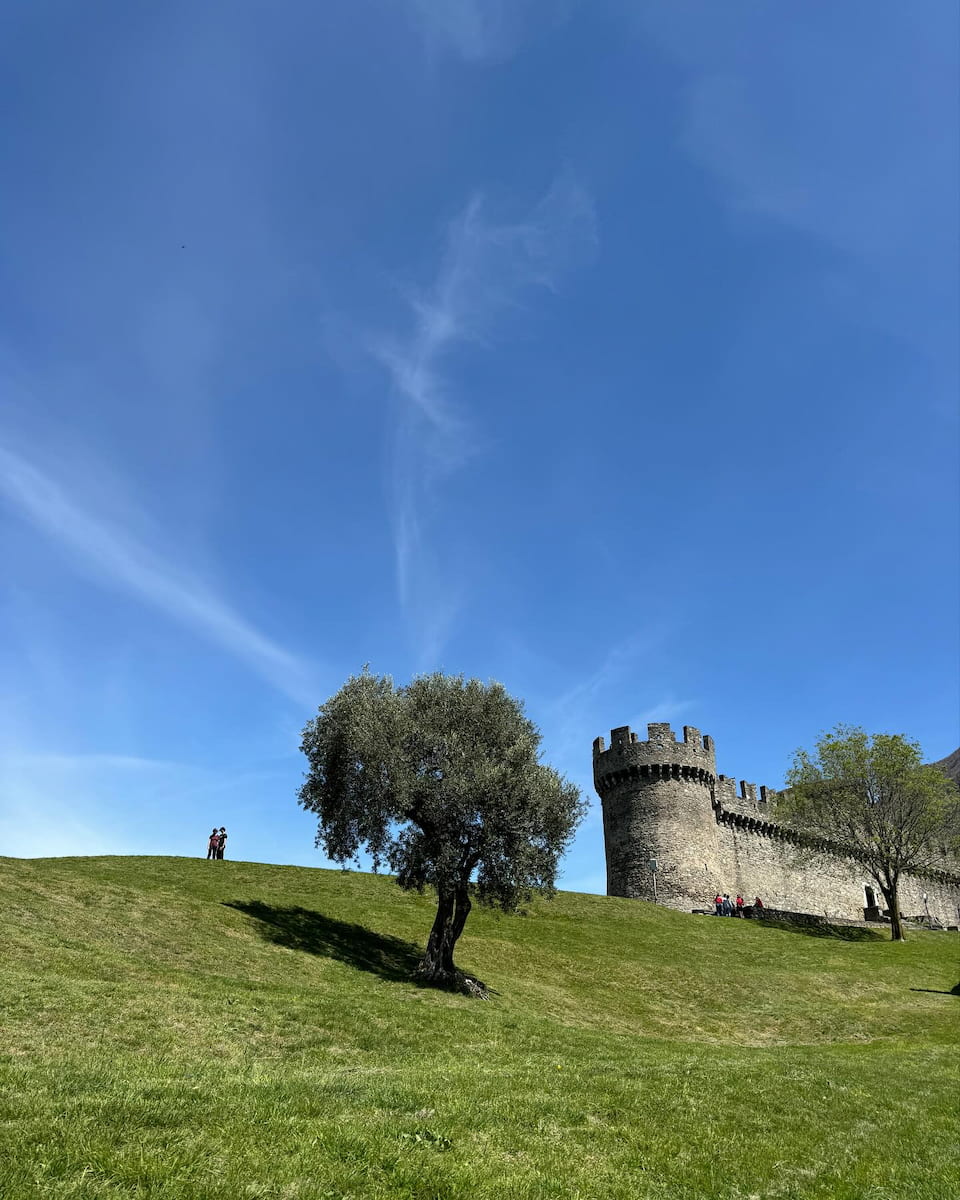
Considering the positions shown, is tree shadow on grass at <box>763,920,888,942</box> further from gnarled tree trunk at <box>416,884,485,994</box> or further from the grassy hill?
gnarled tree trunk at <box>416,884,485,994</box>

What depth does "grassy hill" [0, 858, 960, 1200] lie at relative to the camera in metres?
7.54

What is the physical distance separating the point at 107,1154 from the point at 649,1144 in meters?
6.21

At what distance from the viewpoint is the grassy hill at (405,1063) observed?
754 cm

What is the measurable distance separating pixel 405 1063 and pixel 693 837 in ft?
154

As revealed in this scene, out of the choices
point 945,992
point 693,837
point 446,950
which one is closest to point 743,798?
point 693,837

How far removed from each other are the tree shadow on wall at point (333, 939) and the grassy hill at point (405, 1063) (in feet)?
0.50

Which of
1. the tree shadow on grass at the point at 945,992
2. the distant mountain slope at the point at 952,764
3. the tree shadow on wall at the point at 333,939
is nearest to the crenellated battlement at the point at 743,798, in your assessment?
the tree shadow on grass at the point at 945,992

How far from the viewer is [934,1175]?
9.39 m

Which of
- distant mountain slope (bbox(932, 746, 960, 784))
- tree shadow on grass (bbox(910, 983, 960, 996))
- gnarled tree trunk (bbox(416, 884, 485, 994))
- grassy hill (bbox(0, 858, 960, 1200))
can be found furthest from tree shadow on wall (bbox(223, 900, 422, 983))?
distant mountain slope (bbox(932, 746, 960, 784))

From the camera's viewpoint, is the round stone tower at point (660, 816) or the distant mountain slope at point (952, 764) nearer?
→ the round stone tower at point (660, 816)

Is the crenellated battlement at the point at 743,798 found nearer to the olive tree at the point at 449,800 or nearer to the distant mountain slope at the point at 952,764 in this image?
the olive tree at the point at 449,800

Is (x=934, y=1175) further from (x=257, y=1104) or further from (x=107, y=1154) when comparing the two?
(x=107, y=1154)

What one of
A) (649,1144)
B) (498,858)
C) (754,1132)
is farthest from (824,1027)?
(649,1144)

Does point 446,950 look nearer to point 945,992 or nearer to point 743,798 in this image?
point 945,992
